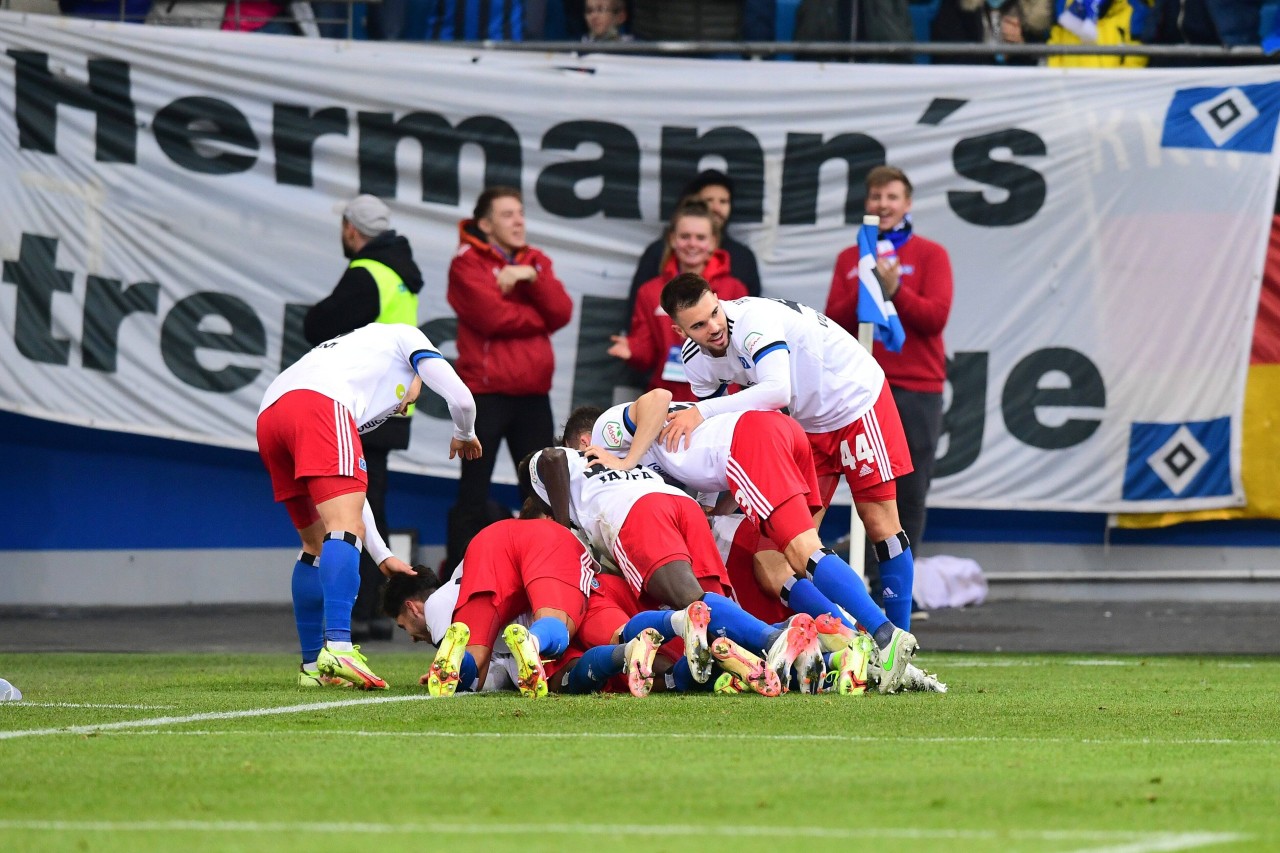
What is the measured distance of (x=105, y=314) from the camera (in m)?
12.2

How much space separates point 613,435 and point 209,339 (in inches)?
202

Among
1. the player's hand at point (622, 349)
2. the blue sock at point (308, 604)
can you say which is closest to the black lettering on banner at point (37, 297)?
the player's hand at point (622, 349)

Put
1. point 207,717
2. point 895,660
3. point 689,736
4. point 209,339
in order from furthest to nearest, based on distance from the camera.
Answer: point 209,339 → point 895,660 → point 207,717 → point 689,736

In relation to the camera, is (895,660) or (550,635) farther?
(550,635)

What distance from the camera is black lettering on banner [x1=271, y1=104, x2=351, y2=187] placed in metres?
12.5

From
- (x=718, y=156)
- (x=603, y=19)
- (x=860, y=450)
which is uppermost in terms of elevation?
(x=603, y=19)

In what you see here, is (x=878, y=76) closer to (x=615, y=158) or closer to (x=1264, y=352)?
(x=615, y=158)

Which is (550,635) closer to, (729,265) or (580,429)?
(580,429)

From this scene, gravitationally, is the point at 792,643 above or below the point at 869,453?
below

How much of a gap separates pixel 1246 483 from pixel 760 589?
548 cm

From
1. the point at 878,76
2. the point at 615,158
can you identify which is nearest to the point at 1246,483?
the point at 878,76

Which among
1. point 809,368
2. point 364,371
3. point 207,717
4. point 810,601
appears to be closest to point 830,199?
point 809,368

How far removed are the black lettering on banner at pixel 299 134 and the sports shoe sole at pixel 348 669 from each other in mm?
5536

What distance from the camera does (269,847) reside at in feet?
12.4
